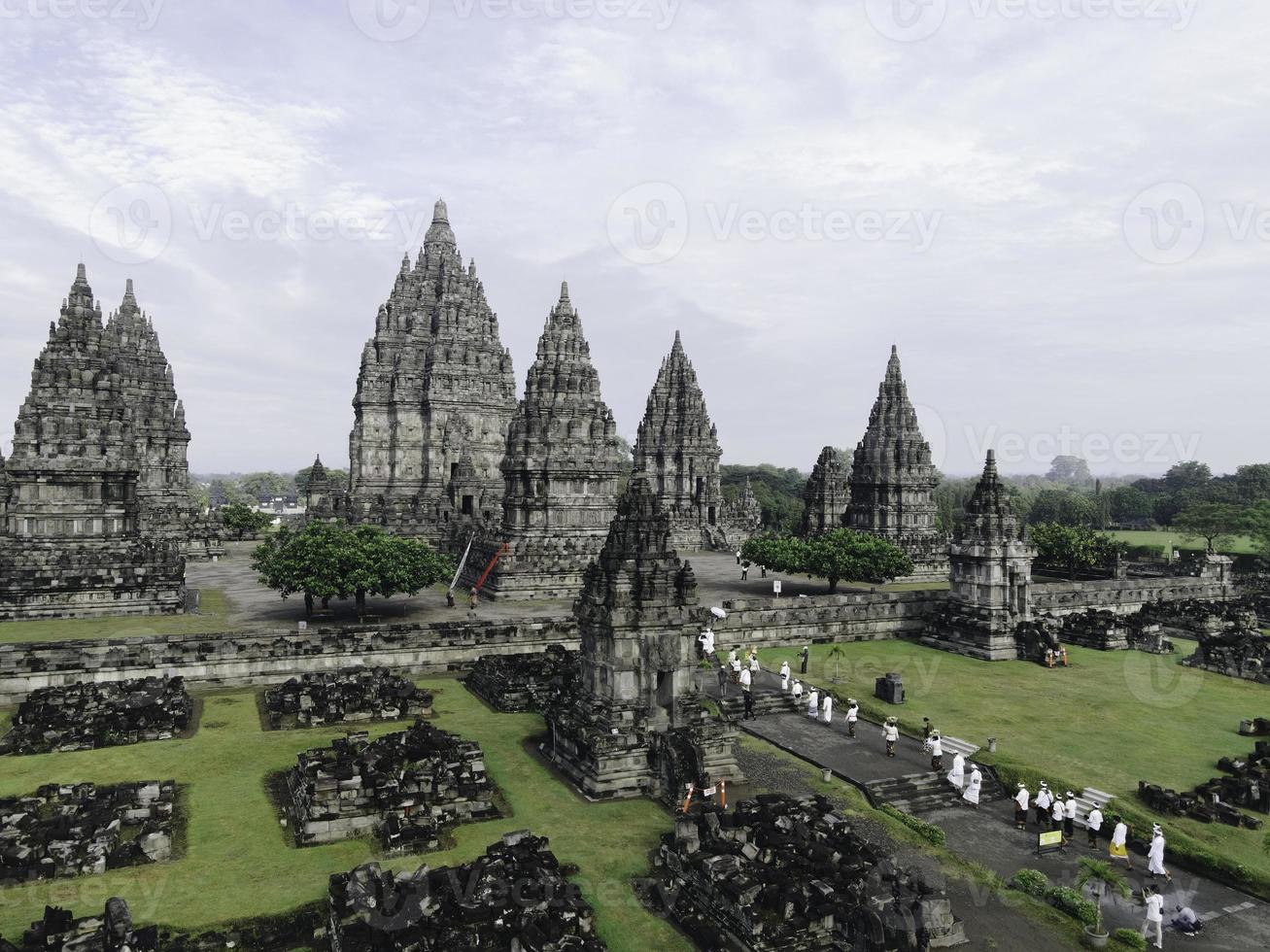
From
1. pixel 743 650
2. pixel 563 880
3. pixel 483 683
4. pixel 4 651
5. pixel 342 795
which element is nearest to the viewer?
pixel 563 880

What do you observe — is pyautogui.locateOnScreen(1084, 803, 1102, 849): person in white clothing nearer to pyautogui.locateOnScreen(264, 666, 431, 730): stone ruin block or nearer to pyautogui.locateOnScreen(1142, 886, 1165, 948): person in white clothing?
pyautogui.locateOnScreen(1142, 886, 1165, 948): person in white clothing

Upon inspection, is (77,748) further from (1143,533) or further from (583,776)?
(1143,533)

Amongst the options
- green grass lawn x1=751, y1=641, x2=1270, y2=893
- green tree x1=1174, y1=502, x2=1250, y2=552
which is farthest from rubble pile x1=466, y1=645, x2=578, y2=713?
green tree x1=1174, y1=502, x2=1250, y2=552

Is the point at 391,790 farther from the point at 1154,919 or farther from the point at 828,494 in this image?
the point at 828,494

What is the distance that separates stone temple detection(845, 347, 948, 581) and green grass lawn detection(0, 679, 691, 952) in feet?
148

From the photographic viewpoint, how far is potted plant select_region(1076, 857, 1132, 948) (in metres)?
14.8

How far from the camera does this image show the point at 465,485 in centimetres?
6806

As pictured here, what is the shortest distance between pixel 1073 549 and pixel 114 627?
58.8 metres

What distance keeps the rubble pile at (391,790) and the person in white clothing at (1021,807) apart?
12.1 meters

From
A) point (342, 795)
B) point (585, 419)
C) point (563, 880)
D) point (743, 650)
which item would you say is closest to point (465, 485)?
point (585, 419)

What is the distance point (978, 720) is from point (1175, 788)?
6.27 meters

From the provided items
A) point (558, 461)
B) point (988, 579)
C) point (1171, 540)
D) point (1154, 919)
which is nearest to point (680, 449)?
point (558, 461)

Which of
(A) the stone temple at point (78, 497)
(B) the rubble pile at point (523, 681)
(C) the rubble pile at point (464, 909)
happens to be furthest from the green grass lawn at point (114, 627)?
(C) the rubble pile at point (464, 909)

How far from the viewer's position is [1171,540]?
87.0m
